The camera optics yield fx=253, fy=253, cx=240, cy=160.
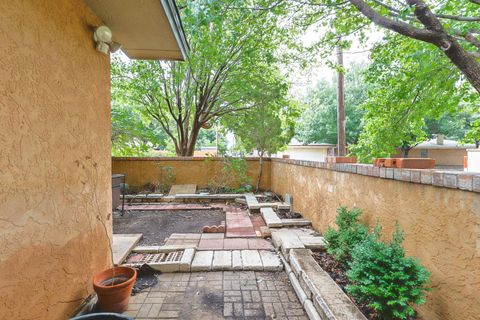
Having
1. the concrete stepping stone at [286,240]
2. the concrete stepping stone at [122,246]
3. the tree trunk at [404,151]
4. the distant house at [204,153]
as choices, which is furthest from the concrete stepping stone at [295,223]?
the tree trunk at [404,151]

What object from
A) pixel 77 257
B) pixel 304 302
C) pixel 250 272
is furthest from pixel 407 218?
pixel 77 257

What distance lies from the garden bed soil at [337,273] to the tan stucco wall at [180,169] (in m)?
5.62

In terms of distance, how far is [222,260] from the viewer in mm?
3383

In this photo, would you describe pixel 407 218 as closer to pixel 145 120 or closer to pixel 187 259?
pixel 187 259

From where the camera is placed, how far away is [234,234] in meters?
4.44

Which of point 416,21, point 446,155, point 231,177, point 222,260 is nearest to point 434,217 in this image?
point 222,260

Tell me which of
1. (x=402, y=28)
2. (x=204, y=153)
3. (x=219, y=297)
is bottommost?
(x=219, y=297)

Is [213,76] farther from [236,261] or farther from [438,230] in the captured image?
[438,230]

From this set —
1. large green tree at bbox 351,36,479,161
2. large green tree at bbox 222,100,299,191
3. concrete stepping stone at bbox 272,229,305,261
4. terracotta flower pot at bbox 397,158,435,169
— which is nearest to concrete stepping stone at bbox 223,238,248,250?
concrete stepping stone at bbox 272,229,305,261

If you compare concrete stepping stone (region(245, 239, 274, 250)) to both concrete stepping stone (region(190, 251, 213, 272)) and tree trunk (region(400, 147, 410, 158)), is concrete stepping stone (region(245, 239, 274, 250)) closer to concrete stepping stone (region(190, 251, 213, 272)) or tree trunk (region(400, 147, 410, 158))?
concrete stepping stone (region(190, 251, 213, 272))

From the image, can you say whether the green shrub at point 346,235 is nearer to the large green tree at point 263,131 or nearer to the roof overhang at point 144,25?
the roof overhang at point 144,25

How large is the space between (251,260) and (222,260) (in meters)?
0.39

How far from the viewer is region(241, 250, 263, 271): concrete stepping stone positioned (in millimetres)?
3234

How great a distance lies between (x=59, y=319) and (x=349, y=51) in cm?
732
